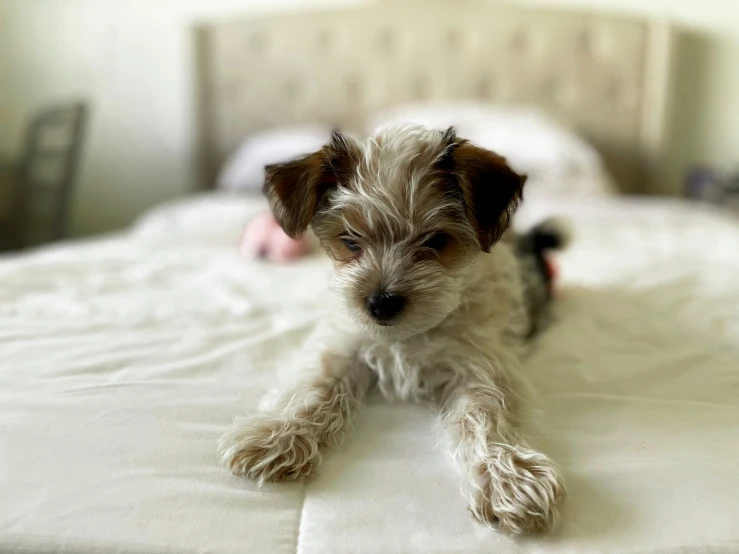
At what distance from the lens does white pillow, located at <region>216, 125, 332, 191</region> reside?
3.39 m

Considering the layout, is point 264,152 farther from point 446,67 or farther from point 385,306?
point 385,306

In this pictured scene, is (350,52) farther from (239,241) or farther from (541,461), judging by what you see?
(541,461)

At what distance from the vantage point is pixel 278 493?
941mm

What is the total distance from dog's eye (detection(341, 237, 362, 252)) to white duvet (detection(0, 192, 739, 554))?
346 mm

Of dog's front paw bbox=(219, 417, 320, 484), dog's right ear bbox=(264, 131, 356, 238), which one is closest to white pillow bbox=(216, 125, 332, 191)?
dog's right ear bbox=(264, 131, 356, 238)

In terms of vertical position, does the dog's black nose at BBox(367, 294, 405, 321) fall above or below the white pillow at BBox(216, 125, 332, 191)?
above

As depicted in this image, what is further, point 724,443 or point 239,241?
point 239,241

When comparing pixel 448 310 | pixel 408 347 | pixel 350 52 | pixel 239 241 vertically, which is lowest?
pixel 239 241

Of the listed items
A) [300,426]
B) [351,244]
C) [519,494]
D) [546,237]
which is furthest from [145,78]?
[519,494]

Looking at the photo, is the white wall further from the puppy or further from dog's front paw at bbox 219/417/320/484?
dog's front paw at bbox 219/417/320/484

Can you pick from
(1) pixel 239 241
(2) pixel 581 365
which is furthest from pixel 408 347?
(1) pixel 239 241

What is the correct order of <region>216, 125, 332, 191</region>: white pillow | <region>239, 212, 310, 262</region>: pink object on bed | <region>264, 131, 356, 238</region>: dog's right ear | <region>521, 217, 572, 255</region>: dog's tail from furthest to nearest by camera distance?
<region>216, 125, 332, 191</region>: white pillow
<region>239, 212, 310, 262</region>: pink object on bed
<region>521, 217, 572, 255</region>: dog's tail
<region>264, 131, 356, 238</region>: dog's right ear

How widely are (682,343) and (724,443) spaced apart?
52cm

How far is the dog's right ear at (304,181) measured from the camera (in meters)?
1.30
